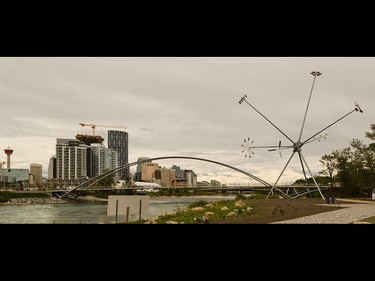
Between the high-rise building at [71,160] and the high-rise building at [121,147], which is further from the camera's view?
the high-rise building at [71,160]

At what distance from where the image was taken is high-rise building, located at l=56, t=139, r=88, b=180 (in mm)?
31289

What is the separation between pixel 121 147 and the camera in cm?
2530

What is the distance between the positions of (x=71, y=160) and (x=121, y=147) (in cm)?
987

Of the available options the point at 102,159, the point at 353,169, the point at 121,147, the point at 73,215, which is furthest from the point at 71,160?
the point at 353,169

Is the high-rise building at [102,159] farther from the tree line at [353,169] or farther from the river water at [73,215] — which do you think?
the tree line at [353,169]

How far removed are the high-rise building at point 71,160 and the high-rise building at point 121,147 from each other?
5479mm

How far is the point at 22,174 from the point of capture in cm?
2489

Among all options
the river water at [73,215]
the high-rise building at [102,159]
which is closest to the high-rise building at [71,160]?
the high-rise building at [102,159]

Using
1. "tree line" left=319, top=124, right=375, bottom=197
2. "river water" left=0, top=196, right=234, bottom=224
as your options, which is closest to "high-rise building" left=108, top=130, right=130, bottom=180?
"river water" left=0, top=196, right=234, bottom=224

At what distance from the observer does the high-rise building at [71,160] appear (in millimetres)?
31289

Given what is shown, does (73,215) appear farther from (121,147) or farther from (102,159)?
(102,159)
